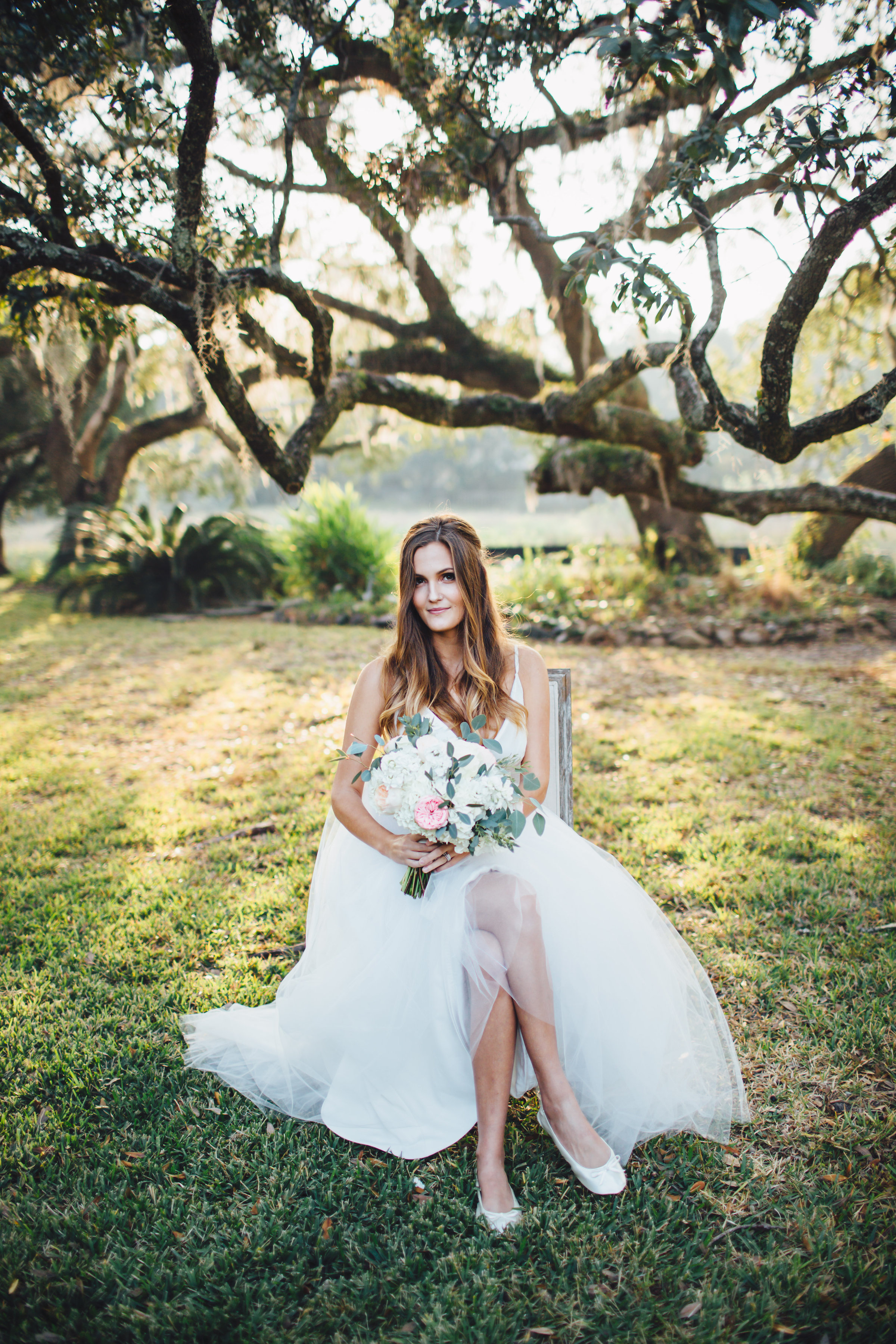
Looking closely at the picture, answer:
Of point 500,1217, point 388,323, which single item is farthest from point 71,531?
point 500,1217

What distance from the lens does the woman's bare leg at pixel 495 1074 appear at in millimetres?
1972

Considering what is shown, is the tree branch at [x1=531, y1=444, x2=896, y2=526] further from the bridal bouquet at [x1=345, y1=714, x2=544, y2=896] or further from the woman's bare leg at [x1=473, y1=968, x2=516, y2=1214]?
the woman's bare leg at [x1=473, y1=968, x2=516, y2=1214]

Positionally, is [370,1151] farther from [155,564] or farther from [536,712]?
[155,564]

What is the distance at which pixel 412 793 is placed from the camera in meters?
1.95

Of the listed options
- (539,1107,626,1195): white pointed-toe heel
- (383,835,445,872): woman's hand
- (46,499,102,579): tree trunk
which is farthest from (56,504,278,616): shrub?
(539,1107,626,1195): white pointed-toe heel

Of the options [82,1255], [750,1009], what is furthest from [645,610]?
[82,1255]

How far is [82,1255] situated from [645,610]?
834 cm

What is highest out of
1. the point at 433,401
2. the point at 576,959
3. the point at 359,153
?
the point at 359,153

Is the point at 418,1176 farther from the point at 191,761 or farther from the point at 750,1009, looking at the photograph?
the point at 191,761

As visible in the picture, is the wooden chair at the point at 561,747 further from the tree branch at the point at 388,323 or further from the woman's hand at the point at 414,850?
the tree branch at the point at 388,323

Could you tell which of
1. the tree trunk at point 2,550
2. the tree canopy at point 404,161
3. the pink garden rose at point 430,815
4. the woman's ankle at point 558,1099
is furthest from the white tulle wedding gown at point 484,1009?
the tree trunk at point 2,550

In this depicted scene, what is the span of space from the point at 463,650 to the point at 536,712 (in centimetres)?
35

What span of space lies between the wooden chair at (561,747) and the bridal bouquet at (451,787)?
746mm

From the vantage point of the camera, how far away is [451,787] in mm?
1951
